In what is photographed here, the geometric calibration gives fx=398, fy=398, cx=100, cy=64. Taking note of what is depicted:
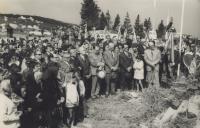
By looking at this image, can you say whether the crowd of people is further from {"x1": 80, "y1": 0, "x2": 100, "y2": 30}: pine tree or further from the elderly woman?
{"x1": 80, "y1": 0, "x2": 100, "y2": 30}: pine tree

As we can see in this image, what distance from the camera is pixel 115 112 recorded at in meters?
10.8

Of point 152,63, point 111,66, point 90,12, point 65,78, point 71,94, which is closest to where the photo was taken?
point 71,94

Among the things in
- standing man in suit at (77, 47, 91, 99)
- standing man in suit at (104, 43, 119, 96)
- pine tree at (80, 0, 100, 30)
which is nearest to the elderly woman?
standing man in suit at (77, 47, 91, 99)

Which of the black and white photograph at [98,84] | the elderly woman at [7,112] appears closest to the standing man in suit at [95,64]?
the black and white photograph at [98,84]

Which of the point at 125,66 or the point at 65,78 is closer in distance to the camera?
the point at 65,78

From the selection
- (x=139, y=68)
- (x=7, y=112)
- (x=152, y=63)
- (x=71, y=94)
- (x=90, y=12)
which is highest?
(x=90, y=12)

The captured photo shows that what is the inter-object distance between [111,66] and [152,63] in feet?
4.54

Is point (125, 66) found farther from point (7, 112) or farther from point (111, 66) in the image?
point (7, 112)

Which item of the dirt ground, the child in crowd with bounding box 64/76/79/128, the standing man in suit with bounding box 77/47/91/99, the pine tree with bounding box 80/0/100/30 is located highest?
the pine tree with bounding box 80/0/100/30

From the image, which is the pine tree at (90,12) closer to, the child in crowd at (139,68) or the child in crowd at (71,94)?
the child in crowd at (139,68)

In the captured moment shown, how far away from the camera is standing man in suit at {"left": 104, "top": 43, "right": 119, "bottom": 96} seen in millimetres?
12109

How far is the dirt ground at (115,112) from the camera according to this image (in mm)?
9664

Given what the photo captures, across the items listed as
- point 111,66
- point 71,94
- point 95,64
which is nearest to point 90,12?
point 111,66

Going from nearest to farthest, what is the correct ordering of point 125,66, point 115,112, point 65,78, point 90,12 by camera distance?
1. point 65,78
2. point 115,112
3. point 125,66
4. point 90,12
